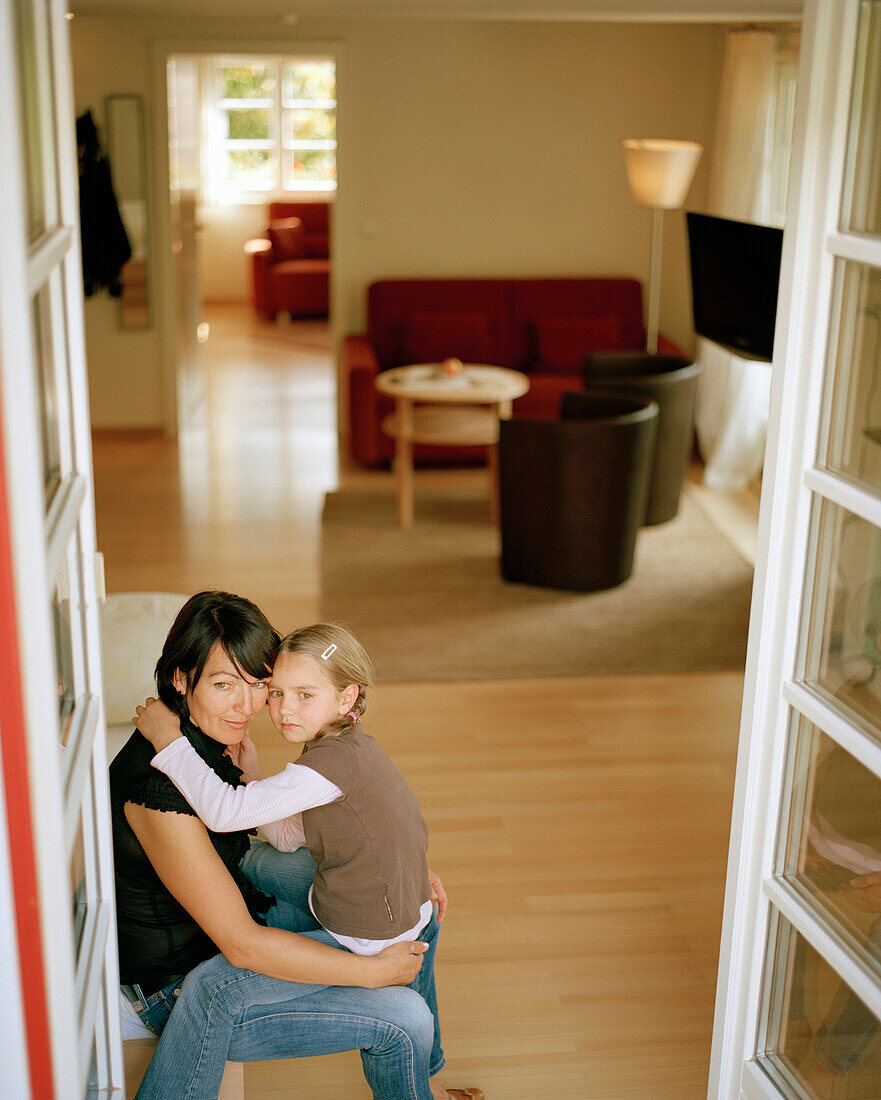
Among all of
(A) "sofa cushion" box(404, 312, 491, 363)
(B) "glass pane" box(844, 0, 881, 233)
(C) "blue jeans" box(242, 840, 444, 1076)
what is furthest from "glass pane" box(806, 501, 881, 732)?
(A) "sofa cushion" box(404, 312, 491, 363)

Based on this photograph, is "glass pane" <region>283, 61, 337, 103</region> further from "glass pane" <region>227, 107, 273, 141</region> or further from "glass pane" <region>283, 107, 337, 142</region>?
"glass pane" <region>227, 107, 273, 141</region>

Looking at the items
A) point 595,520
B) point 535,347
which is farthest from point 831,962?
point 535,347

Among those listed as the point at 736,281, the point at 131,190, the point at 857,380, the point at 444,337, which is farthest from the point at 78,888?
the point at 131,190

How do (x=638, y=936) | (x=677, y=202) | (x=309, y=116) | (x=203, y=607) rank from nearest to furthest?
(x=203, y=607), (x=638, y=936), (x=677, y=202), (x=309, y=116)

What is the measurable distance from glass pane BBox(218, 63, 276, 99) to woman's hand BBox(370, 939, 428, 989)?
1187cm

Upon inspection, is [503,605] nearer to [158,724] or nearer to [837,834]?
[158,724]

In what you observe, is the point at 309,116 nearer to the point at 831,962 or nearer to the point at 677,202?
the point at 677,202

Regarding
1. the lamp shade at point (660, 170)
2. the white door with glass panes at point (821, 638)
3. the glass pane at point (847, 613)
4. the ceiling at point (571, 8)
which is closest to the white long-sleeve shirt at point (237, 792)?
the white door with glass panes at point (821, 638)

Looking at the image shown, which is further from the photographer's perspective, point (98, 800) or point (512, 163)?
point (512, 163)

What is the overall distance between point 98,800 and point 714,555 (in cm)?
460

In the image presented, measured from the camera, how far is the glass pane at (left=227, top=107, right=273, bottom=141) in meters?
12.7

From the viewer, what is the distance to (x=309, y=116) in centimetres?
1276

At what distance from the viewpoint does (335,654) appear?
215 cm

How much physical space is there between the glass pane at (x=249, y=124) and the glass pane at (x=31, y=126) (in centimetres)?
1196
